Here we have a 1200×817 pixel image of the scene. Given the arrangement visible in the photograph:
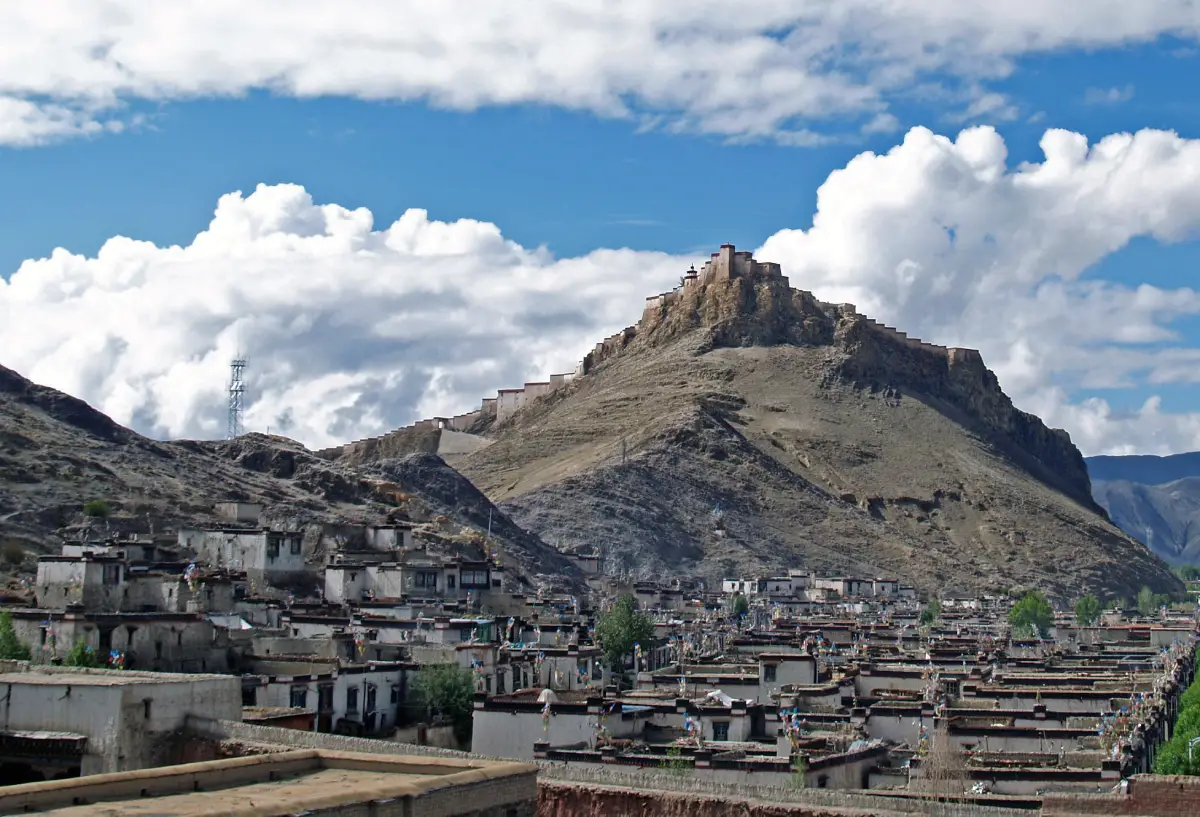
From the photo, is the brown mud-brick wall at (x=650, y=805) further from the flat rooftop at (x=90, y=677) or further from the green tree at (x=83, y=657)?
the green tree at (x=83, y=657)

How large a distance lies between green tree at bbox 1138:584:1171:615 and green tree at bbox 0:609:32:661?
4340 inches

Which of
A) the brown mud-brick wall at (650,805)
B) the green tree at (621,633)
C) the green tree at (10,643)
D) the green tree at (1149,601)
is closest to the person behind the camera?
the brown mud-brick wall at (650,805)

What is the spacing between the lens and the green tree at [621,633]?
5941 centimetres

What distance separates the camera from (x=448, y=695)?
43.8 metres

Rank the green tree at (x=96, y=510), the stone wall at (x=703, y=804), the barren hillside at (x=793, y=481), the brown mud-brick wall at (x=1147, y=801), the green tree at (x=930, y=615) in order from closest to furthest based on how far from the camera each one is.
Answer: the stone wall at (x=703, y=804)
the brown mud-brick wall at (x=1147, y=801)
the green tree at (x=96, y=510)
the green tree at (x=930, y=615)
the barren hillside at (x=793, y=481)

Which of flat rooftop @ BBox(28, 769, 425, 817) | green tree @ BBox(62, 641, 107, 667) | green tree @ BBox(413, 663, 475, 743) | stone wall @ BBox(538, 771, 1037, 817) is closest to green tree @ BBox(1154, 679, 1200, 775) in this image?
green tree @ BBox(413, 663, 475, 743)

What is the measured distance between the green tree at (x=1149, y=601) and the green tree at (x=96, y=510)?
8770cm

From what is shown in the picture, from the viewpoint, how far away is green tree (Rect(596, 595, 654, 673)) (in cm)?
5941

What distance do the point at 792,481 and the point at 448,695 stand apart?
120636 mm

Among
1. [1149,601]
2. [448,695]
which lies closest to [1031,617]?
[1149,601]

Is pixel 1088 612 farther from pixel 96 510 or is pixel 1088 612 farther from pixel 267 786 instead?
pixel 267 786

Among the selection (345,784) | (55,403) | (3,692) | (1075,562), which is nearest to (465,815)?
(345,784)

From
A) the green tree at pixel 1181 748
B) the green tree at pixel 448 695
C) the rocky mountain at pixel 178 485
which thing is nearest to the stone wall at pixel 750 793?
the green tree at pixel 1181 748

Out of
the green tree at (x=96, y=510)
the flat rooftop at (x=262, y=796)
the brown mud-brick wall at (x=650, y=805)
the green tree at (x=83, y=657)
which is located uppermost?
the green tree at (x=96, y=510)
